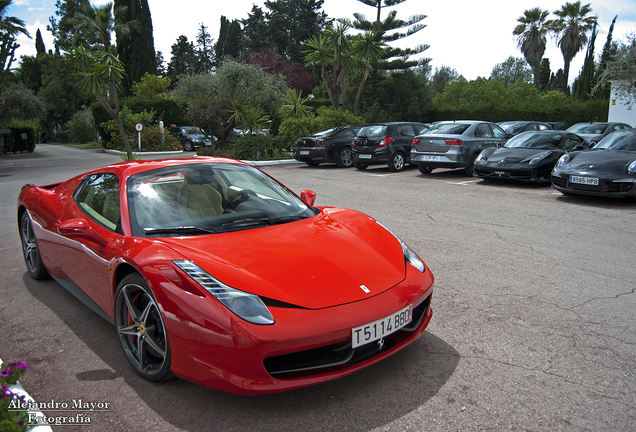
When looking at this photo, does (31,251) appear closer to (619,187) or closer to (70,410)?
(70,410)

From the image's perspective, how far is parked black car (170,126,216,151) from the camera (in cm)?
2755

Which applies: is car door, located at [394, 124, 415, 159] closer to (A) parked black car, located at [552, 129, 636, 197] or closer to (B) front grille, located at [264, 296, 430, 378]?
(A) parked black car, located at [552, 129, 636, 197]

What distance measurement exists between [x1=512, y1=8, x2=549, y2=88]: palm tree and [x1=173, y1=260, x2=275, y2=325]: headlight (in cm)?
4968

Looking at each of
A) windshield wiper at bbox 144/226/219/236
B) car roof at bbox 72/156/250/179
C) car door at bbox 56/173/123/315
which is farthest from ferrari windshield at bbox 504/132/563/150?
car door at bbox 56/173/123/315

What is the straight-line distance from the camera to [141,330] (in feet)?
8.70

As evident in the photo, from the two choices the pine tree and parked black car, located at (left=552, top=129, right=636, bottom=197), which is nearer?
parked black car, located at (left=552, top=129, right=636, bottom=197)

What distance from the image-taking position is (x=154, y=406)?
241 cm

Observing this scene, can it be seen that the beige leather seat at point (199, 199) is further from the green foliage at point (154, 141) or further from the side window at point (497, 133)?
the green foliage at point (154, 141)

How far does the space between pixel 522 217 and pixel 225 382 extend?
6.47 metres

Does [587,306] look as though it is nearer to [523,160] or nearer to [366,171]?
[523,160]

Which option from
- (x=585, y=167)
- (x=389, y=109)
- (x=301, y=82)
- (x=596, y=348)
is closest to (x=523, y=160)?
(x=585, y=167)

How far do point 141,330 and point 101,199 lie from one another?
128 centimetres

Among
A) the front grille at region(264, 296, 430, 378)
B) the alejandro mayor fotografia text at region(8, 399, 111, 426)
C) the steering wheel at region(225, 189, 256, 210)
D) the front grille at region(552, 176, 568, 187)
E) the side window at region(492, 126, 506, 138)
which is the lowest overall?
the alejandro mayor fotografia text at region(8, 399, 111, 426)

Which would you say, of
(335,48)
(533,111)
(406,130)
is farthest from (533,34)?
(406,130)
